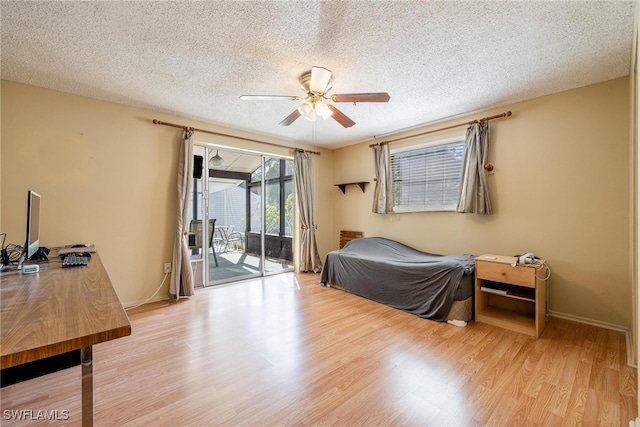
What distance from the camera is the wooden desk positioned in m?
0.74

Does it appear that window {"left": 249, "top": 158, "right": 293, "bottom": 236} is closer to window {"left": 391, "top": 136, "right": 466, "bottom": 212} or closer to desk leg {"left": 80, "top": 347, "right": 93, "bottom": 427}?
window {"left": 391, "top": 136, "right": 466, "bottom": 212}

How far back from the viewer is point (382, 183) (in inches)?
169

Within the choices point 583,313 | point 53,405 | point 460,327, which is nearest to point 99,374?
point 53,405

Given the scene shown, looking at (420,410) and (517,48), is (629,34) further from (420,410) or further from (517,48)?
(420,410)

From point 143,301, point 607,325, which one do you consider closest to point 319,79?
point 143,301

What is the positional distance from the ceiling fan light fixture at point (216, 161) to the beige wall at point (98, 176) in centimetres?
32

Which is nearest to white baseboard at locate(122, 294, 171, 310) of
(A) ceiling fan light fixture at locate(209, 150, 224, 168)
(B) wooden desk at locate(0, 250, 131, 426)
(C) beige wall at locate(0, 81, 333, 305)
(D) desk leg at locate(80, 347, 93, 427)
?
(C) beige wall at locate(0, 81, 333, 305)

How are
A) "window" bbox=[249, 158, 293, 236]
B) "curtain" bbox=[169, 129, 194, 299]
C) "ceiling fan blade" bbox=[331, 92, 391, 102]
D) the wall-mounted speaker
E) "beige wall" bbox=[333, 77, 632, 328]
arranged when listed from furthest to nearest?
"window" bbox=[249, 158, 293, 236] < the wall-mounted speaker < "curtain" bbox=[169, 129, 194, 299] < "beige wall" bbox=[333, 77, 632, 328] < "ceiling fan blade" bbox=[331, 92, 391, 102]

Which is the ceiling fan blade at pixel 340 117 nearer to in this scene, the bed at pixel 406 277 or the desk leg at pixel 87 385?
the bed at pixel 406 277

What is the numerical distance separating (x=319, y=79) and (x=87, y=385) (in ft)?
7.25

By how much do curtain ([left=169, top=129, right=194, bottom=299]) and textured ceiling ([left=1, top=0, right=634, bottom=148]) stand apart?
645mm

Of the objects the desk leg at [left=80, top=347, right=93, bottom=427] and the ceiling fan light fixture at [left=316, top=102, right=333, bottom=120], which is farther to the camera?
the ceiling fan light fixture at [left=316, top=102, right=333, bottom=120]

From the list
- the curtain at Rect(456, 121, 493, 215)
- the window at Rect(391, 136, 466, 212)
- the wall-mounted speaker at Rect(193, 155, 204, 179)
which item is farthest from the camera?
the wall-mounted speaker at Rect(193, 155, 204, 179)

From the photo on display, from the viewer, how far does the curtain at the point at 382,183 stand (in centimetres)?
425
